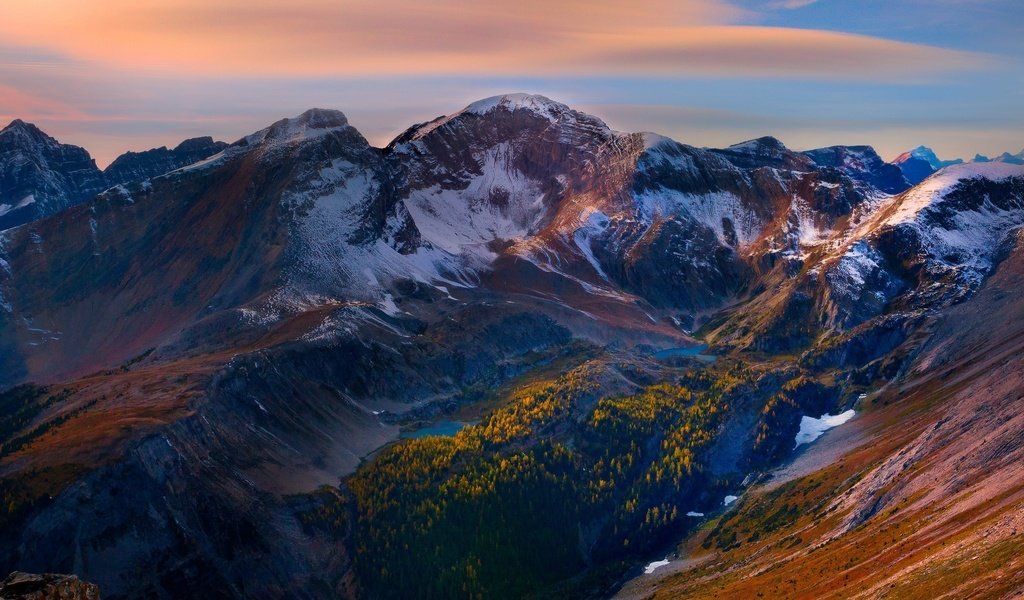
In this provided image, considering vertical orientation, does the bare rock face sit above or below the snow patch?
above

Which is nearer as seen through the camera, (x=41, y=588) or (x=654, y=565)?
(x=41, y=588)

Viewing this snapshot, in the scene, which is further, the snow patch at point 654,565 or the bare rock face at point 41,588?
the snow patch at point 654,565

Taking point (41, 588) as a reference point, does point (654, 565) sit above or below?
below

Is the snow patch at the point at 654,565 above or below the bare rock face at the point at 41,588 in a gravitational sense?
below

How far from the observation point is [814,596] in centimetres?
12725

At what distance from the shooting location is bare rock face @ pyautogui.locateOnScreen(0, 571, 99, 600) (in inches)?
1945

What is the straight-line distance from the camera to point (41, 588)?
165 ft

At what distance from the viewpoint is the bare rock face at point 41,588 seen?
49.4m

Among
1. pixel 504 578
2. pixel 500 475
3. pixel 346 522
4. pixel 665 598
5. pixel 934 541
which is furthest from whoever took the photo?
pixel 500 475

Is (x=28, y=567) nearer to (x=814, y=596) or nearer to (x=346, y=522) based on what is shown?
(x=346, y=522)

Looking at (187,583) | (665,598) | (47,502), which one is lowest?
(665,598)

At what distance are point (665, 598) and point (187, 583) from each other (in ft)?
250

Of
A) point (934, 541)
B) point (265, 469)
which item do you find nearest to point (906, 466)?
point (934, 541)

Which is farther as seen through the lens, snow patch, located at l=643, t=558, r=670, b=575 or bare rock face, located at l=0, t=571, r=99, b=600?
snow patch, located at l=643, t=558, r=670, b=575
